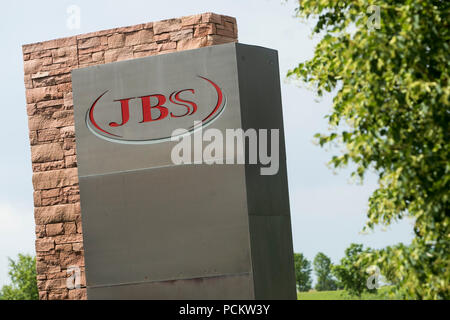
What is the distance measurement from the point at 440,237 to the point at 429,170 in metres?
0.73

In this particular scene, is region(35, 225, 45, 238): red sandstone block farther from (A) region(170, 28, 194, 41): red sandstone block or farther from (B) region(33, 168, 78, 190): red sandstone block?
(A) region(170, 28, 194, 41): red sandstone block

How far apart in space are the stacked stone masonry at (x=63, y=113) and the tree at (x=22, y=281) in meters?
30.1

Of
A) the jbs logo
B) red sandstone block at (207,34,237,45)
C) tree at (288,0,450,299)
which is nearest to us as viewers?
tree at (288,0,450,299)

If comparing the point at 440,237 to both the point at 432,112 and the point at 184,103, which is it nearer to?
the point at 432,112

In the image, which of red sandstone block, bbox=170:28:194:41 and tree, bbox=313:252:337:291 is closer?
red sandstone block, bbox=170:28:194:41

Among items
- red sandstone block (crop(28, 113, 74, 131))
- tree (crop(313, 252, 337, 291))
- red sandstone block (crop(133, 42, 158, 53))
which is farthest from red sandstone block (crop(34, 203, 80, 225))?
tree (crop(313, 252, 337, 291))

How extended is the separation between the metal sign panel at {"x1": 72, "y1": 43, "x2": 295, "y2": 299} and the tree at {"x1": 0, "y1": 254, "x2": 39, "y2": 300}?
31620mm

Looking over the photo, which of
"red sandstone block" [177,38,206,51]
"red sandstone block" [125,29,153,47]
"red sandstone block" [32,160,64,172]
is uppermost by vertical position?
"red sandstone block" [125,29,153,47]

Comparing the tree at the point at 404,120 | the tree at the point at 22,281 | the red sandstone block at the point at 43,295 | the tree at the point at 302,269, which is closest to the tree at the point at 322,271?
the tree at the point at 302,269

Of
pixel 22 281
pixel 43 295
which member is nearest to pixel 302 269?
pixel 22 281

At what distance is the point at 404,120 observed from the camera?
6.81 meters

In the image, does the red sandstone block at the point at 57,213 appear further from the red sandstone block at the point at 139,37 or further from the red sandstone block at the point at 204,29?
the red sandstone block at the point at 204,29

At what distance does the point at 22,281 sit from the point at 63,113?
32.9m

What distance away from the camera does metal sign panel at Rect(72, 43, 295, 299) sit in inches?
367
